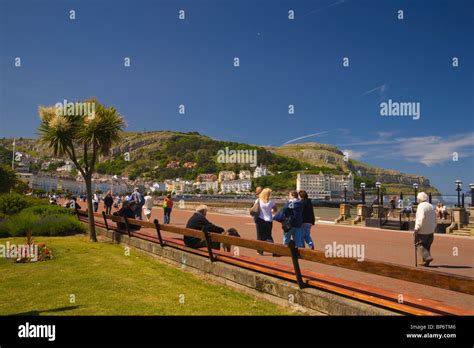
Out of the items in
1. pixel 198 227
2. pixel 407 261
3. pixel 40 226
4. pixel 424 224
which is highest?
pixel 424 224

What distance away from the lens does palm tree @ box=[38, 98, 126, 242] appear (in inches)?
562

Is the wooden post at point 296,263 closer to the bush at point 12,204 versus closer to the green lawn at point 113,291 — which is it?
the green lawn at point 113,291

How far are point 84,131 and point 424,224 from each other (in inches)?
455

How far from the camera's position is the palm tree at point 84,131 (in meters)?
14.3

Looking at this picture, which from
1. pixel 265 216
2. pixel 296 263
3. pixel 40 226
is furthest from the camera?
pixel 40 226

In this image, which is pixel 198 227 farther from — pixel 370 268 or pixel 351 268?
pixel 370 268

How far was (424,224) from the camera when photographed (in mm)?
8023

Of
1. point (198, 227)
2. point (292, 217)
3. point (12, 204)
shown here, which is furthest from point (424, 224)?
point (12, 204)

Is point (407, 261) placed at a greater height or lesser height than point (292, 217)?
lesser

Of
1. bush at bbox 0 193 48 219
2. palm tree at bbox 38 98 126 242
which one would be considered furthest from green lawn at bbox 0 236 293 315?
bush at bbox 0 193 48 219
